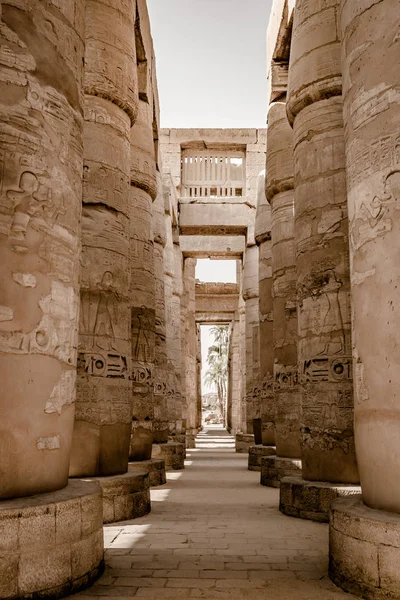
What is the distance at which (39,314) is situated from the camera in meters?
3.60

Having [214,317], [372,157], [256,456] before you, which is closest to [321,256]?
[372,157]

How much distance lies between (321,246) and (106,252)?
2.31m

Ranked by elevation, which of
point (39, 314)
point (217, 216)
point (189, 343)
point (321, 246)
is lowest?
point (39, 314)

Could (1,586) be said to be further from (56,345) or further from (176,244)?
(176,244)

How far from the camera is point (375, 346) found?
358 centimetres

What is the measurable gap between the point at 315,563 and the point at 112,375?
2938 mm

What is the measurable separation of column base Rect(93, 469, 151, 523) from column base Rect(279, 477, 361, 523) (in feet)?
4.87

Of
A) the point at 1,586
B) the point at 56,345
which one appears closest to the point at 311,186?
the point at 56,345

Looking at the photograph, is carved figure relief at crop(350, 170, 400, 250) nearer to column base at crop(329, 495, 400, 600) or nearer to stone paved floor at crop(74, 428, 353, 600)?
column base at crop(329, 495, 400, 600)

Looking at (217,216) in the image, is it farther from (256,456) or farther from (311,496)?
(311,496)

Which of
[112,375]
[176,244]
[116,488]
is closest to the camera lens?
[116,488]

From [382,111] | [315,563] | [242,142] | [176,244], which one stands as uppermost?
[242,142]

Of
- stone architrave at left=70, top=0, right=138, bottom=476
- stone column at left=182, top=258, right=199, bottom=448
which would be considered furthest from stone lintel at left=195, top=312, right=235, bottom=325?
stone architrave at left=70, top=0, right=138, bottom=476

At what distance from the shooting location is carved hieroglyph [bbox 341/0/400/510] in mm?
3449
